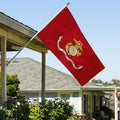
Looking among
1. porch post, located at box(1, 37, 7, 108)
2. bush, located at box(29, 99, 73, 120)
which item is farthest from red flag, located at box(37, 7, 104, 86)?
bush, located at box(29, 99, 73, 120)

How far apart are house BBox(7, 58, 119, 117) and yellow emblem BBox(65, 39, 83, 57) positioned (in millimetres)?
14451

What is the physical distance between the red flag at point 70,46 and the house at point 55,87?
14.3 m

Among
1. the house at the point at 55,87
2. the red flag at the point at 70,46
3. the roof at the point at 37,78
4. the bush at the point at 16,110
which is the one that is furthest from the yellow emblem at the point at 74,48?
the roof at the point at 37,78

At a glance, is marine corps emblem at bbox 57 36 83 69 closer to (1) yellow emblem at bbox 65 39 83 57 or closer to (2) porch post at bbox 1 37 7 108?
(1) yellow emblem at bbox 65 39 83 57

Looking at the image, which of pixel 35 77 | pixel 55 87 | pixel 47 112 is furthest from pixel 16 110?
pixel 35 77

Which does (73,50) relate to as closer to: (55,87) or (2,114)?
(2,114)

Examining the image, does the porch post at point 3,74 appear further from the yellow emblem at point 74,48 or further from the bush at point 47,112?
the yellow emblem at point 74,48

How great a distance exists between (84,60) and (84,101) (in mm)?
17680

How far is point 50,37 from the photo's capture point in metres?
7.64

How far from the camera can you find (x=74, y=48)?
7.74 meters

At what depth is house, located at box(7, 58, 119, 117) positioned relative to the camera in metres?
23.7

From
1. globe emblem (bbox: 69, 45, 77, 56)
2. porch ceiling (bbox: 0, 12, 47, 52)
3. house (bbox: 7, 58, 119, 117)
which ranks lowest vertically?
house (bbox: 7, 58, 119, 117)

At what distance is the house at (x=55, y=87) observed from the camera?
77.8ft

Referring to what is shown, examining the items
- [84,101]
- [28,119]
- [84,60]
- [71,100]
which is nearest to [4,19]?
[84,60]
